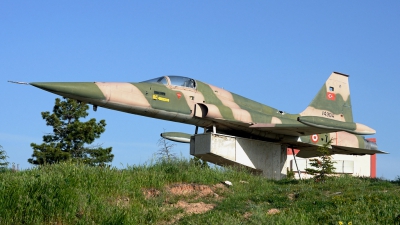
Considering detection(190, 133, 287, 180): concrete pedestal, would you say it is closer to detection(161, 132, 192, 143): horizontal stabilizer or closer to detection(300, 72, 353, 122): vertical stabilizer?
detection(161, 132, 192, 143): horizontal stabilizer

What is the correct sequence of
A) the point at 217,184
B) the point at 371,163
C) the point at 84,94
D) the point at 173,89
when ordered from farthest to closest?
the point at 371,163 → the point at 173,89 → the point at 84,94 → the point at 217,184

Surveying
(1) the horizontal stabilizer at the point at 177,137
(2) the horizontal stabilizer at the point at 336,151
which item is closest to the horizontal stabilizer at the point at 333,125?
(2) the horizontal stabilizer at the point at 336,151

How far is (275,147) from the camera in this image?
21.8 m

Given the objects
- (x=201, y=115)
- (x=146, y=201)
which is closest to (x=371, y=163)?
(x=201, y=115)

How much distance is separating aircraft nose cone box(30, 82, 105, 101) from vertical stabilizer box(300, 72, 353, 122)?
9722 millimetres

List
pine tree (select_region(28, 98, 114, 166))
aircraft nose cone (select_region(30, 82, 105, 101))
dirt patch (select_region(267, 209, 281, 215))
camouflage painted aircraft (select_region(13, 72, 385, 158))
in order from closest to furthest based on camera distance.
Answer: dirt patch (select_region(267, 209, 281, 215))
aircraft nose cone (select_region(30, 82, 105, 101))
camouflage painted aircraft (select_region(13, 72, 385, 158))
pine tree (select_region(28, 98, 114, 166))

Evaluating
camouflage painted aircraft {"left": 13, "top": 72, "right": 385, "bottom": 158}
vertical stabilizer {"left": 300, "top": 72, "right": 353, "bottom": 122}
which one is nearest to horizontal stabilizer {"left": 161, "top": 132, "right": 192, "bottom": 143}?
camouflage painted aircraft {"left": 13, "top": 72, "right": 385, "bottom": 158}

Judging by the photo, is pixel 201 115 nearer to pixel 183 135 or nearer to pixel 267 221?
pixel 183 135

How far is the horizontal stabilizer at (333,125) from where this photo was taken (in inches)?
766

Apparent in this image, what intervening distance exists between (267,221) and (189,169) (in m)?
5.69

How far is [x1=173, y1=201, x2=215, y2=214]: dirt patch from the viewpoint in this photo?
12.3 m

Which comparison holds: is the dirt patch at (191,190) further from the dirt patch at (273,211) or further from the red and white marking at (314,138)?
the red and white marking at (314,138)

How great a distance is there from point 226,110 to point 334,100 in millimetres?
6346

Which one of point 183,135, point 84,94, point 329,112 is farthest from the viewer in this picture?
point 329,112
